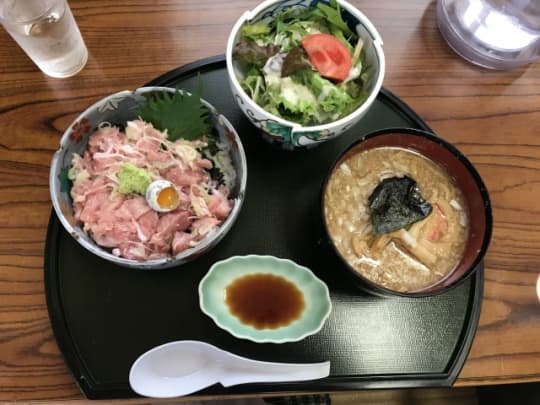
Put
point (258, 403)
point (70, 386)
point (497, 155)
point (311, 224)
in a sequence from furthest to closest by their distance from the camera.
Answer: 1. point (258, 403)
2. point (497, 155)
3. point (311, 224)
4. point (70, 386)

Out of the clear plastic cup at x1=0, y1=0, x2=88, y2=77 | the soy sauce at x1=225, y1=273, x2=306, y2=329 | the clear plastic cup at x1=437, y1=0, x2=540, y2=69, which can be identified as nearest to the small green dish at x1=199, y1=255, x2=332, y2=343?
the soy sauce at x1=225, y1=273, x2=306, y2=329

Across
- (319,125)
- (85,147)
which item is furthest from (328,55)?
(85,147)

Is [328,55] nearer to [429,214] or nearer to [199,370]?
[429,214]

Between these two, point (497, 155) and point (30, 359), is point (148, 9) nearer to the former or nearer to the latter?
point (30, 359)

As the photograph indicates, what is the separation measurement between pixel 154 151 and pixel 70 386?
61cm

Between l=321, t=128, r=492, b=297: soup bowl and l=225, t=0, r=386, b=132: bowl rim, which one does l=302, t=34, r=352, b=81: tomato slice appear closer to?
l=225, t=0, r=386, b=132: bowl rim

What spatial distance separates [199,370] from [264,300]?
0.22m

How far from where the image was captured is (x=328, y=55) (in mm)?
1139

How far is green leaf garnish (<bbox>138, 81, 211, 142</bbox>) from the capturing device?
116cm

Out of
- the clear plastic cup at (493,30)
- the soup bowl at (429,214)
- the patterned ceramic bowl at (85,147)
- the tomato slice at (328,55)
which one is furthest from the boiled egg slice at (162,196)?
the clear plastic cup at (493,30)

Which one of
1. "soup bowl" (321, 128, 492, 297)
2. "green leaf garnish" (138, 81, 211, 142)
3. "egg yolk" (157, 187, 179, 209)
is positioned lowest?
"soup bowl" (321, 128, 492, 297)

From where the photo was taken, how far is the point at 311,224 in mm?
1234

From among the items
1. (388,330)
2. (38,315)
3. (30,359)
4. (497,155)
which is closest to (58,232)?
(38,315)

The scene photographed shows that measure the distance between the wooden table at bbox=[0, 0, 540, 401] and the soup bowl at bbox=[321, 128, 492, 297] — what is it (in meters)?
0.21
